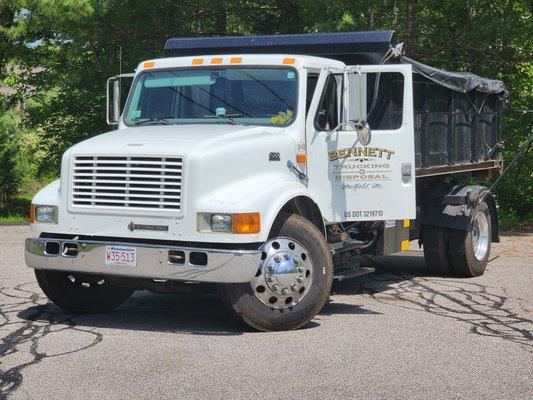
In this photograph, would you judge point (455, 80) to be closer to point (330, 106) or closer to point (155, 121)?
point (330, 106)

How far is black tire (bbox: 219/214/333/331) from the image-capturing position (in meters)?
8.23

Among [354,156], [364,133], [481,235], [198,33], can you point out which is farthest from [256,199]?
[198,33]

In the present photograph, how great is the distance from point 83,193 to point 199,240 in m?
1.22

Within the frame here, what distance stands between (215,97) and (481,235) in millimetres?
4833

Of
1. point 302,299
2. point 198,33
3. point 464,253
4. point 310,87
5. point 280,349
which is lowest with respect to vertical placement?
point 280,349

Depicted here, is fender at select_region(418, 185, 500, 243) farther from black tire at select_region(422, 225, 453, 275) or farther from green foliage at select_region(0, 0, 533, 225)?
green foliage at select_region(0, 0, 533, 225)

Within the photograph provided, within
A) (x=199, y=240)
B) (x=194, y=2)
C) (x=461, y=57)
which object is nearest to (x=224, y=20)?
(x=194, y=2)

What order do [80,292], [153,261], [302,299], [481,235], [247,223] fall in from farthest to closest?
[481,235], [80,292], [302,299], [153,261], [247,223]

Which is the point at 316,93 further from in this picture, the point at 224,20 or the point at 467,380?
the point at 224,20

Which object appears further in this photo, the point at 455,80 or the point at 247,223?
the point at 455,80

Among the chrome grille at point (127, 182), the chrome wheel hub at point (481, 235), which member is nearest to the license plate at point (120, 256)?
the chrome grille at point (127, 182)

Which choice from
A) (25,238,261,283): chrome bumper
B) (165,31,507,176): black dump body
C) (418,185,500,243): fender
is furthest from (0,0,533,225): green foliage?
(25,238,261,283): chrome bumper

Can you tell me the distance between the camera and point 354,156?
31.3ft

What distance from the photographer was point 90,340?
8.02m
